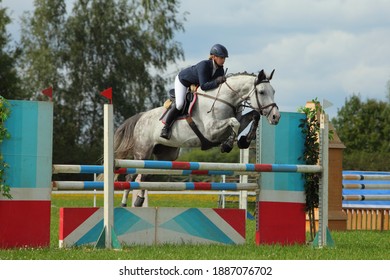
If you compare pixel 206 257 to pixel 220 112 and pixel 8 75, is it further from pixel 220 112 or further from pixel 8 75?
pixel 8 75

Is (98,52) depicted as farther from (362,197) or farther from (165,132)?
(165,132)

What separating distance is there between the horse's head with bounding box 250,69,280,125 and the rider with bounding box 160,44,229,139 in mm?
372

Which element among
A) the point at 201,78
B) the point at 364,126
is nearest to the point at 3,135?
the point at 201,78

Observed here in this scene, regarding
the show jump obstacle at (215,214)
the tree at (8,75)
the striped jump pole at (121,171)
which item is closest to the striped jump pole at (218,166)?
the show jump obstacle at (215,214)

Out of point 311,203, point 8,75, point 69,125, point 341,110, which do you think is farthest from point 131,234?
point 341,110

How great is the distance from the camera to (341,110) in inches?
1944

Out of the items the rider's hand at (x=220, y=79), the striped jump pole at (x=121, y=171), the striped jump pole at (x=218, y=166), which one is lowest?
the striped jump pole at (x=121, y=171)

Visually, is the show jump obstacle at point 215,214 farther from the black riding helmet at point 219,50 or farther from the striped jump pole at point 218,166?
the black riding helmet at point 219,50

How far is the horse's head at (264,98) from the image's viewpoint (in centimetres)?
771

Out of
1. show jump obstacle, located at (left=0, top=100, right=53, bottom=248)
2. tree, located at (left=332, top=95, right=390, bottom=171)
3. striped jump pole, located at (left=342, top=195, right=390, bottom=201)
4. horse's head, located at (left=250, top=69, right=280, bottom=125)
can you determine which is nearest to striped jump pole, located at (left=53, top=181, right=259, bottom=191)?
show jump obstacle, located at (left=0, top=100, right=53, bottom=248)

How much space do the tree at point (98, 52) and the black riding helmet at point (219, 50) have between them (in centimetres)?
2688

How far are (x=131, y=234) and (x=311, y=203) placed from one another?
1.82 meters

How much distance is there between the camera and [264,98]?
7805mm

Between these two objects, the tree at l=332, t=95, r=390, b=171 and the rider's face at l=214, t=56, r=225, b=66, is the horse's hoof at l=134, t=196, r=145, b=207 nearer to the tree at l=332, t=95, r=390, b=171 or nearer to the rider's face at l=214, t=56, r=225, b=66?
the rider's face at l=214, t=56, r=225, b=66
